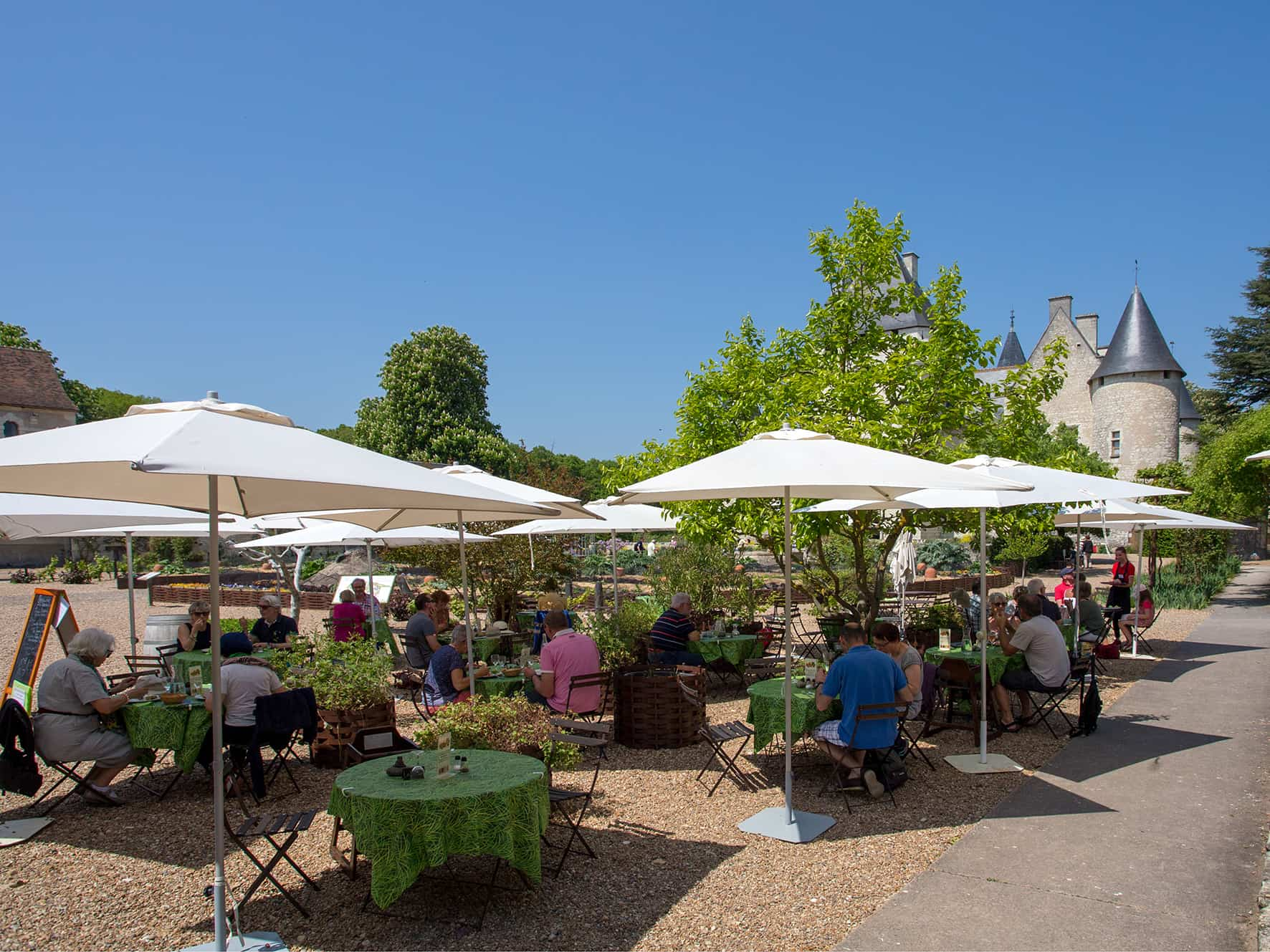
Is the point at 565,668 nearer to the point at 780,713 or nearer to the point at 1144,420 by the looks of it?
the point at 780,713

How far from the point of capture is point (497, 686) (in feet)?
28.4

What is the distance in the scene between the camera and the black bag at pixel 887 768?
6.69 meters

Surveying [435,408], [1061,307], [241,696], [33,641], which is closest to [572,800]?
[241,696]

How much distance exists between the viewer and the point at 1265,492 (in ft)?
72.6

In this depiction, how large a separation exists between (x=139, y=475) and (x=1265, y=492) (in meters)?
25.1

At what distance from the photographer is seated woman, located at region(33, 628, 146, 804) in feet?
20.9

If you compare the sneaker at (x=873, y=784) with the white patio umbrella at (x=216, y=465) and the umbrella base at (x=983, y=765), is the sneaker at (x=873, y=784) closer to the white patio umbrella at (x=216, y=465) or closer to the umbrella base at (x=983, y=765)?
the umbrella base at (x=983, y=765)

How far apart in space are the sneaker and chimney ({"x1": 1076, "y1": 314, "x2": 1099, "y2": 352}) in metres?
59.7

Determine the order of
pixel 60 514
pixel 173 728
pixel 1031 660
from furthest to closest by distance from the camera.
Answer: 1. pixel 1031 660
2. pixel 60 514
3. pixel 173 728

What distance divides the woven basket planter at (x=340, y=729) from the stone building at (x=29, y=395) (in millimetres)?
43580

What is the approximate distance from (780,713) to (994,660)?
2821 mm

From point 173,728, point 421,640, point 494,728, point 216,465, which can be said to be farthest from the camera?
point 421,640

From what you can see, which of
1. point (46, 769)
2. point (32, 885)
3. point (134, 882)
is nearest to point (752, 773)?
point (134, 882)

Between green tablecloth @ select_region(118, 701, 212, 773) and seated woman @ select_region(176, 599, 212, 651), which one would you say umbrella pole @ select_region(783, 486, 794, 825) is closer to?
green tablecloth @ select_region(118, 701, 212, 773)
